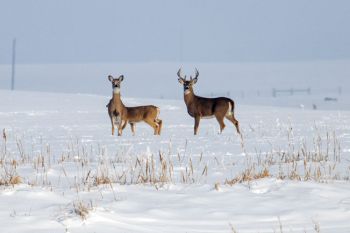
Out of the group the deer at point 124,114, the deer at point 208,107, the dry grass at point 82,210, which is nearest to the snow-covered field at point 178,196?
the dry grass at point 82,210

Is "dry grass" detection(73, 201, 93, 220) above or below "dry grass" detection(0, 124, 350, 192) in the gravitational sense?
below

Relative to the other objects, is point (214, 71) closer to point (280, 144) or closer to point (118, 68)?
point (118, 68)

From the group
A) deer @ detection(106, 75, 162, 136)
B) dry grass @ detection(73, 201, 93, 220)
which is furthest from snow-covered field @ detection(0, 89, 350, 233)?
deer @ detection(106, 75, 162, 136)

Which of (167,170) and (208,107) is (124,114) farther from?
(167,170)

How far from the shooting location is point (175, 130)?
1916cm

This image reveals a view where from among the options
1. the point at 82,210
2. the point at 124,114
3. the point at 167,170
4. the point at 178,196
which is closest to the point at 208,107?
the point at 124,114

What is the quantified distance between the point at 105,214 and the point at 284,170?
3594 millimetres

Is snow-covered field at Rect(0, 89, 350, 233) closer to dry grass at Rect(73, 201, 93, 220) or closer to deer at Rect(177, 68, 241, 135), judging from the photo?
dry grass at Rect(73, 201, 93, 220)

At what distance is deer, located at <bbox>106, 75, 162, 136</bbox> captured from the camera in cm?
1735

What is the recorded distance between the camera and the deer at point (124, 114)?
17.3 metres

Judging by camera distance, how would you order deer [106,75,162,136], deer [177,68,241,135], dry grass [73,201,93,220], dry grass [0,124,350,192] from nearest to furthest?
dry grass [73,201,93,220] < dry grass [0,124,350,192] < deer [106,75,162,136] < deer [177,68,241,135]

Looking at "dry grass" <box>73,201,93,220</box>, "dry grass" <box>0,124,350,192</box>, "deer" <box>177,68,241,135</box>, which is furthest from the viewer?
"deer" <box>177,68,241,135</box>

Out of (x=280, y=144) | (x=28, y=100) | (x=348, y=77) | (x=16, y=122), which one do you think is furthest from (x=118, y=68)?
(x=280, y=144)

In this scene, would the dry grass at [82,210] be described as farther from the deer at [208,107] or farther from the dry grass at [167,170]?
the deer at [208,107]
